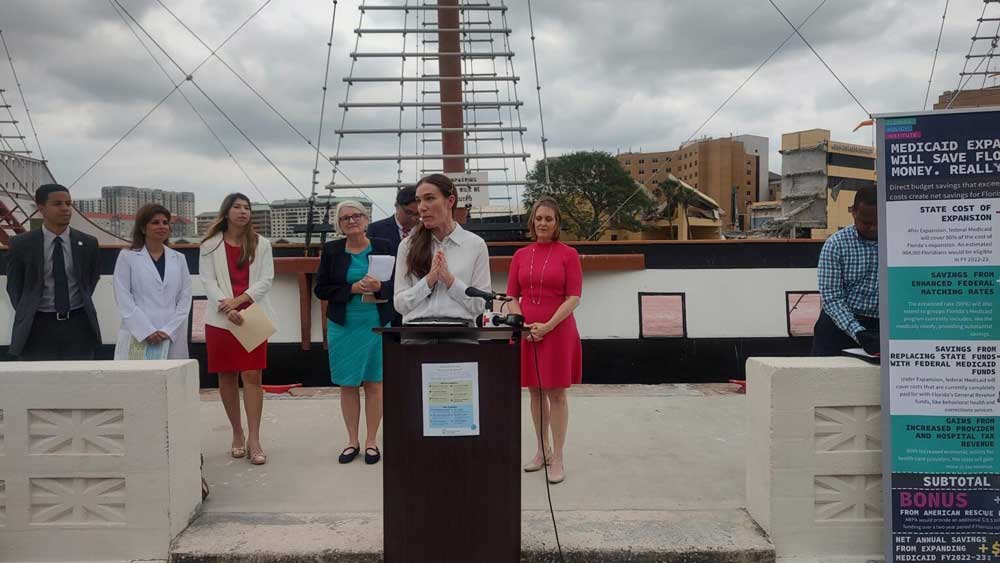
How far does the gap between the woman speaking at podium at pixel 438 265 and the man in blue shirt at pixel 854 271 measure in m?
1.85

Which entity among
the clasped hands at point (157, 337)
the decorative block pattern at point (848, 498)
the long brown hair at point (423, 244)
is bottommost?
the decorative block pattern at point (848, 498)

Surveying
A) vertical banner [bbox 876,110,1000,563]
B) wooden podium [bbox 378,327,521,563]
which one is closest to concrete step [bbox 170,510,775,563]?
wooden podium [bbox 378,327,521,563]

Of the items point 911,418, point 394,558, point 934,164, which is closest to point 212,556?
point 394,558

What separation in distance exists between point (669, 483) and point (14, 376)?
3349 millimetres

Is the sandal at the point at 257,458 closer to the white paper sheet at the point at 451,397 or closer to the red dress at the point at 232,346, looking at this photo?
the red dress at the point at 232,346

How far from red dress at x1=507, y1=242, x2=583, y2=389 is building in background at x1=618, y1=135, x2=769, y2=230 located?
69.2m

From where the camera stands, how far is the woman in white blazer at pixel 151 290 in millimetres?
3904

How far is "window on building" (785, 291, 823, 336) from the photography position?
6.73m

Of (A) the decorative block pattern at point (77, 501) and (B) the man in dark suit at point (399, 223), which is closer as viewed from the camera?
(A) the decorative block pattern at point (77, 501)

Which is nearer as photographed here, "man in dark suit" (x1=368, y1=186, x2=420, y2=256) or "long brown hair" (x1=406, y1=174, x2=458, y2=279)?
"long brown hair" (x1=406, y1=174, x2=458, y2=279)

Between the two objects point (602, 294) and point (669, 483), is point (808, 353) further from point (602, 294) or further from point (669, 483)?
point (669, 483)

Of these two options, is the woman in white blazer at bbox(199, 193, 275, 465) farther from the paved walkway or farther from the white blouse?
the white blouse

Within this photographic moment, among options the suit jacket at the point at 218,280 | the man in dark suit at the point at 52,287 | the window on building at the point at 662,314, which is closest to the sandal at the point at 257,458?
the suit jacket at the point at 218,280

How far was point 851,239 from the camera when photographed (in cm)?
354
